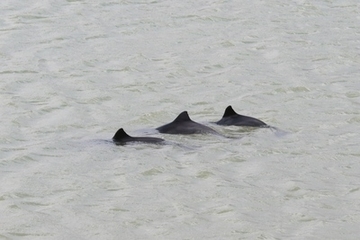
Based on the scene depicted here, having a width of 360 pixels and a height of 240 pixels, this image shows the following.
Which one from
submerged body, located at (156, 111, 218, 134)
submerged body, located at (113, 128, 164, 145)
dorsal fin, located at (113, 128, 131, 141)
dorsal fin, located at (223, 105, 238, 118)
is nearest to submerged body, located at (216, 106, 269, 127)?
dorsal fin, located at (223, 105, 238, 118)

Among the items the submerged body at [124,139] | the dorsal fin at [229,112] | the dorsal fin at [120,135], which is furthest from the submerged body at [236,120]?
the dorsal fin at [120,135]

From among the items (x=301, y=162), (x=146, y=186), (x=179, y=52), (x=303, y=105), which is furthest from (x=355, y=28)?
(x=146, y=186)

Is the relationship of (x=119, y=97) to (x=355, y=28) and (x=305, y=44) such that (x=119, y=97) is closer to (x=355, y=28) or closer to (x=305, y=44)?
(x=305, y=44)

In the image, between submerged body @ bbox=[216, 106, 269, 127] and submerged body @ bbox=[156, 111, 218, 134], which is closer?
submerged body @ bbox=[156, 111, 218, 134]

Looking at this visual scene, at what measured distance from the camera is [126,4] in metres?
21.9

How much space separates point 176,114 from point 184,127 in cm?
120

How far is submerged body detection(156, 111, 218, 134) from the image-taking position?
1362cm

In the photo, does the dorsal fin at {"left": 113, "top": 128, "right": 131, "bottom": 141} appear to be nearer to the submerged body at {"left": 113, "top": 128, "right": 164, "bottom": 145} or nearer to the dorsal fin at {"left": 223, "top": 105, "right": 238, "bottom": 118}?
the submerged body at {"left": 113, "top": 128, "right": 164, "bottom": 145}

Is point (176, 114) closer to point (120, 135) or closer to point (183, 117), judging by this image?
point (183, 117)

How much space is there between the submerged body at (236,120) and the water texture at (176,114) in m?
0.15

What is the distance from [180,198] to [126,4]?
437 inches

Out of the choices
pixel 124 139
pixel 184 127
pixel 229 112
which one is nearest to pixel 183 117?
pixel 184 127

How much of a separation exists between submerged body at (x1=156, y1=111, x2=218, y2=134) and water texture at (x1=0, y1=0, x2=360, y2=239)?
144mm

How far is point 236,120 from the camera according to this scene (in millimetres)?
14094
